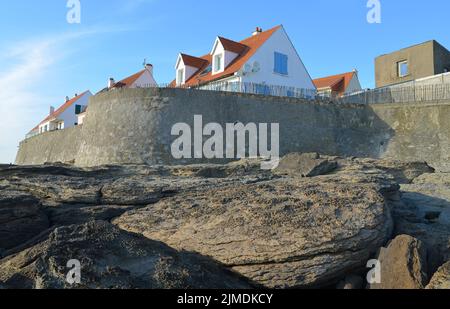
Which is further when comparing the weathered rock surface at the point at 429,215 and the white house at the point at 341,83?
the white house at the point at 341,83

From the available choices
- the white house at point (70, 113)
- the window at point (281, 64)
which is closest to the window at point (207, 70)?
the window at point (281, 64)

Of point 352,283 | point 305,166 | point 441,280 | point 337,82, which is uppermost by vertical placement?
point 337,82

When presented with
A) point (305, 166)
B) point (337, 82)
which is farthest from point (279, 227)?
point (337, 82)

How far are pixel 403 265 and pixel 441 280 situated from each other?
0.55 m

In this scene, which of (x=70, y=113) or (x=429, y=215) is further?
(x=70, y=113)

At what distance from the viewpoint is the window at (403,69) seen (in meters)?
31.1

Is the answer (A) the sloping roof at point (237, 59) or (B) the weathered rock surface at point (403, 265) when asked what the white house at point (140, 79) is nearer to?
(A) the sloping roof at point (237, 59)

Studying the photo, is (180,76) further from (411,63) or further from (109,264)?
(109,264)

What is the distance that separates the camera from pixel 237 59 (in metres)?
29.4

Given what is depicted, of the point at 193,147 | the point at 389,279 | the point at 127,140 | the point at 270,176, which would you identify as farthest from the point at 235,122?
the point at 389,279

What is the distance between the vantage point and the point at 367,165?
1227cm

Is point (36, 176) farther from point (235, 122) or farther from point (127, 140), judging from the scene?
point (235, 122)

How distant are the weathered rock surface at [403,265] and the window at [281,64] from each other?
24.1 m
